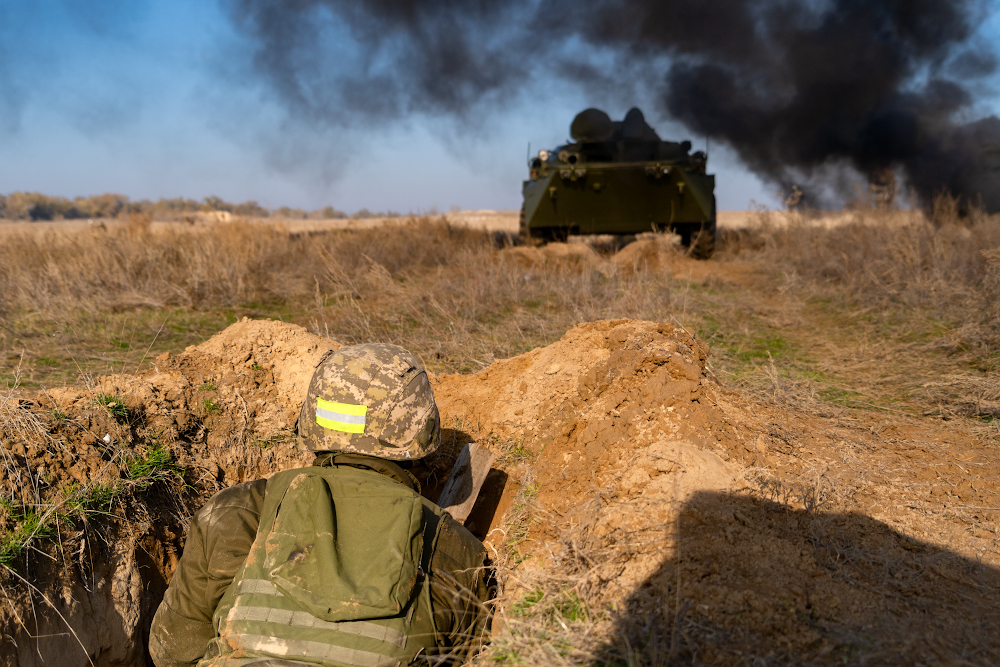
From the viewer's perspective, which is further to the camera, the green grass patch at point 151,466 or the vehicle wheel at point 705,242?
the vehicle wheel at point 705,242

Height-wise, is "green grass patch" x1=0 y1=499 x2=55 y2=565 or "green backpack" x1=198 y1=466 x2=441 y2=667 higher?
"green backpack" x1=198 y1=466 x2=441 y2=667

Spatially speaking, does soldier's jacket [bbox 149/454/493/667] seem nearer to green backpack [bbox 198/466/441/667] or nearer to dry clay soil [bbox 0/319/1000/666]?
green backpack [bbox 198/466/441/667]

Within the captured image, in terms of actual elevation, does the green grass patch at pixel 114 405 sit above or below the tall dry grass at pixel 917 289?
below

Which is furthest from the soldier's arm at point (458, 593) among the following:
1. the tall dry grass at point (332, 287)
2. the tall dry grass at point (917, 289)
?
the tall dry grass at point (917, 289)

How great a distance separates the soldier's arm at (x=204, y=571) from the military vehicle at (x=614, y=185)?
8.94 meters

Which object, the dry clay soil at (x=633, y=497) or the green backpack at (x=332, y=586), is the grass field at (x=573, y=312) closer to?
the dry clay soil at (x=633, y=497)

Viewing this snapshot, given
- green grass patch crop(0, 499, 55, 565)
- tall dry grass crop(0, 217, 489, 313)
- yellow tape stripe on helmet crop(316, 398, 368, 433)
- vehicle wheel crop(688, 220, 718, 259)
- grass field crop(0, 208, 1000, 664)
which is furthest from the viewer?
vehicle wheel crop(688, 220, 718, 259)

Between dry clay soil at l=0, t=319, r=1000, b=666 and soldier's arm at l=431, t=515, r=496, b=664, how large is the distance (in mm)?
203

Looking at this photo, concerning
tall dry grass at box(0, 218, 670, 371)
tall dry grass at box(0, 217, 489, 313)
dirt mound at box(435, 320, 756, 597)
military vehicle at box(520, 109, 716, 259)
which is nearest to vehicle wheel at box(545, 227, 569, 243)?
military vehicle at box(520, 109, 716, 259)

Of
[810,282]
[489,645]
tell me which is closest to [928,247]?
[810,282]

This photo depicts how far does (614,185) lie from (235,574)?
938 centimetres

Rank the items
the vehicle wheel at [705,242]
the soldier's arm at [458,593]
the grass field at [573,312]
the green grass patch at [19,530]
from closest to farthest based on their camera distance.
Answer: the soldier's arm at [458,593]
the green grass patch at [19,530]
the grass field at [573,312]
the vehicle wheel at [705,242]

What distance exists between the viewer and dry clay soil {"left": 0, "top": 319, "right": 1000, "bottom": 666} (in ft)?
5.85

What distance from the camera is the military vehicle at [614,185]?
1030 centimetres
